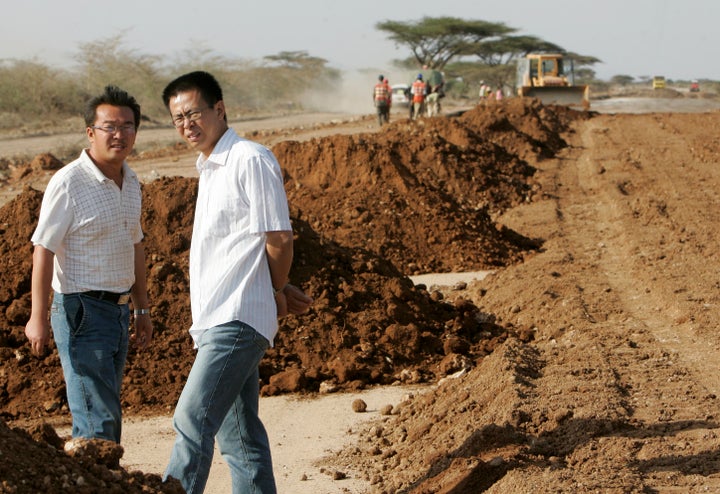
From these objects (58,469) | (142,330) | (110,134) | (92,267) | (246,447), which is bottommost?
(246,447)

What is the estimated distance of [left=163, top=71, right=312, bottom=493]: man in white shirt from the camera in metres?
3.58

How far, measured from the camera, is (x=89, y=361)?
13.0 feet

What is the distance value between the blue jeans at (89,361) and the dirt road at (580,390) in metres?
1.48

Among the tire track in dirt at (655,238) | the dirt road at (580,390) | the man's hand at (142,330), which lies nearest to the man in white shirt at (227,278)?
the man's hand at (142,330)

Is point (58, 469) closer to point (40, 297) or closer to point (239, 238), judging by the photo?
point (40, 297)

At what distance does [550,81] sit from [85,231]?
1428 inches

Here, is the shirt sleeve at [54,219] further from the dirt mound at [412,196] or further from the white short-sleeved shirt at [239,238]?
the dirt mound at [412,196]

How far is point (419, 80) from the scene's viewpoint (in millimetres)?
28156

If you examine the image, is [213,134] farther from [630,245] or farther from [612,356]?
[630,245]

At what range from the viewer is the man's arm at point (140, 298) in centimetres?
435

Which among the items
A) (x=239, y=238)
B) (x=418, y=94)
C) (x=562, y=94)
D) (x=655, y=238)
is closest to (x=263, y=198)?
(x=239, y=238)

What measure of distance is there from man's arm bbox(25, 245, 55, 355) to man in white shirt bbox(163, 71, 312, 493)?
2.11 feet

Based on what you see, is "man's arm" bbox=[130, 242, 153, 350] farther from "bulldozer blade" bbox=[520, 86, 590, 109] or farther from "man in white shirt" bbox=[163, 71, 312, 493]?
"bulldozer blade" bbox=[520, 86, 590, 109]

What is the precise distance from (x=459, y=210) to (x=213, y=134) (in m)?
8.96
